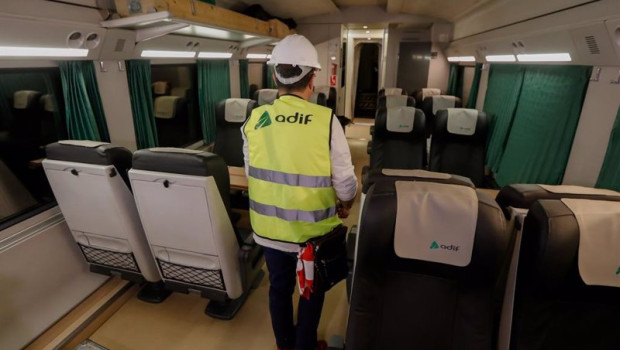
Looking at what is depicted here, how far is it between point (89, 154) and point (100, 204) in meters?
0.31

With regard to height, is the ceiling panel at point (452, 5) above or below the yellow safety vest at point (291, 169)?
above

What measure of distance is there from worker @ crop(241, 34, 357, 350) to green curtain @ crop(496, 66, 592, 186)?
7.58 ft

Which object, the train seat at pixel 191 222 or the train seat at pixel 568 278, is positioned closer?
the train seat at pixel 568 278

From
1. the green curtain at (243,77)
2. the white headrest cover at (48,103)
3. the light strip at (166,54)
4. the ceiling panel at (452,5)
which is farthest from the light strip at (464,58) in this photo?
the white headrest cover at (48,103)

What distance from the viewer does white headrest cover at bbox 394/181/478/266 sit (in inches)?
39.2

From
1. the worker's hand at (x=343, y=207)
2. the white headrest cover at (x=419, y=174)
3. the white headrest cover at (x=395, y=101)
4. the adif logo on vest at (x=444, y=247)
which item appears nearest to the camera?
the adif logo on vest at (x=444, y=247)

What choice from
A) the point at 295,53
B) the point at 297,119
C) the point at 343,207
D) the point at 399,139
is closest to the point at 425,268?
the point at 343,207

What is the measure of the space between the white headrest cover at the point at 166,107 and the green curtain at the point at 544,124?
151 inches

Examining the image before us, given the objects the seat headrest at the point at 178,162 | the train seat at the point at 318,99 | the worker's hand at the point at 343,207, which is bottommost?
the worker's hand at the point at 343,207

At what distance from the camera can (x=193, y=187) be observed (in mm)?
1614

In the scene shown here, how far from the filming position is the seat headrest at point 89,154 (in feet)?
5.65

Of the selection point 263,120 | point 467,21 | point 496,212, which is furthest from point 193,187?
point 467,21

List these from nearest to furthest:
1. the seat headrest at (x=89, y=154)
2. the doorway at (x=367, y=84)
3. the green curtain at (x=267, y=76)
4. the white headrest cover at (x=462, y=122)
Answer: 1. the seat headrest at (x=89, y=154)
2. the white headrest cover at (x=462, y=122)
3. the green curtain at (x=267, y=76)
4. the doorway at (x=367, y=84)

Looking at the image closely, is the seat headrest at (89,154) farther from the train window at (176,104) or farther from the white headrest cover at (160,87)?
the white headrest cover at (160,87)
